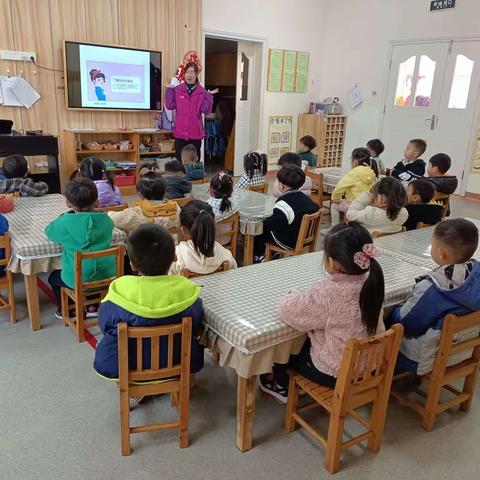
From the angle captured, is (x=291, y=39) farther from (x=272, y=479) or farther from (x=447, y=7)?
(x=272, y=479)

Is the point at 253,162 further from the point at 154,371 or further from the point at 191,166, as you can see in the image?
the point at 154,371

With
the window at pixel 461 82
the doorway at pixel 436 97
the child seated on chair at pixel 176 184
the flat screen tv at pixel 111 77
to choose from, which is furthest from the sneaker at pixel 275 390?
the window at pixel 461 82

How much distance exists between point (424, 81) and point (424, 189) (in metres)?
4.64

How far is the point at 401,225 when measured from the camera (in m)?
3.30

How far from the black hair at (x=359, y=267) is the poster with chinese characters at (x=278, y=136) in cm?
669

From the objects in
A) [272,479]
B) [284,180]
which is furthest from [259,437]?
[284,180]

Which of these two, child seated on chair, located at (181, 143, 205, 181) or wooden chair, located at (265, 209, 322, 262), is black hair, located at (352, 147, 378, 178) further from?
child seated on chair, located at (181, 143, 205, 181)

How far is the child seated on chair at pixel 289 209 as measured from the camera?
3.17 m

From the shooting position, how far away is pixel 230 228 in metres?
3.21

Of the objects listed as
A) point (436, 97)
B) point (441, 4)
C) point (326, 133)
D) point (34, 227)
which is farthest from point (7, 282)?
point (441, 4)

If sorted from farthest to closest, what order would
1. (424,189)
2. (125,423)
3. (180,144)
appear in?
(180,144), (424,189), (125,423)

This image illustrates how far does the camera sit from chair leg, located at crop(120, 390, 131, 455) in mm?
1699

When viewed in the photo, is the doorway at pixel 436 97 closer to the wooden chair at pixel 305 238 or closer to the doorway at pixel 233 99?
the doorway at pixel 233 99

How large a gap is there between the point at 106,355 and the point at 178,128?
4.87 meters
